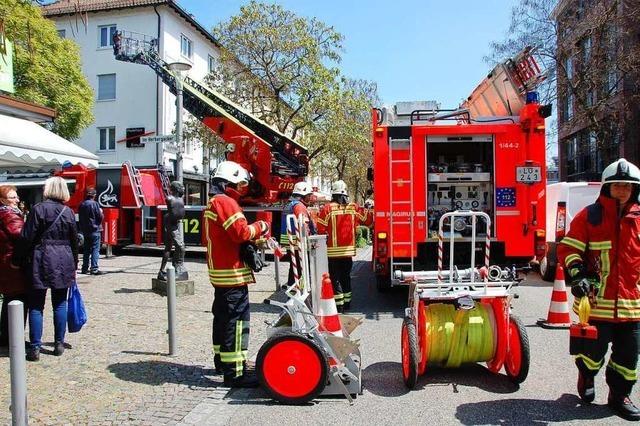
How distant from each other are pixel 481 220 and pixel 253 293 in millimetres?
4244

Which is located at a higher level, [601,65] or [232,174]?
[601,65]

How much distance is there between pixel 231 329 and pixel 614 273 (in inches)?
124

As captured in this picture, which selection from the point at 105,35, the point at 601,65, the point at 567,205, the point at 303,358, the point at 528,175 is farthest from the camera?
the point at 105,35

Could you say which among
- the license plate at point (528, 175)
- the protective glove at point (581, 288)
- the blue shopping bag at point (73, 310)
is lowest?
the blue shopping bag at point (73, 310)

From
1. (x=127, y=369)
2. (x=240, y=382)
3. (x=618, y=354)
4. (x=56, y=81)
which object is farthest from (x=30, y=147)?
(x=56, y=81)

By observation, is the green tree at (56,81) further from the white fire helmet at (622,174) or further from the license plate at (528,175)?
the white fire helmet at (622,174)

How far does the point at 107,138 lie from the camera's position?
33.2 m

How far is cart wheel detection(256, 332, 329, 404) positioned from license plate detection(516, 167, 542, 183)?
5.00m

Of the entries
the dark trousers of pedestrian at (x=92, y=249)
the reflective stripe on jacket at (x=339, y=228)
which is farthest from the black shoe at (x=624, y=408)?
the dark trousers of pedestrian at (x=92, y=249)

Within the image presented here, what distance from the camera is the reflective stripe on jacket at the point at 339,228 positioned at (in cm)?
886

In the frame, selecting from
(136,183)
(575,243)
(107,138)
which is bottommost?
(575,243)

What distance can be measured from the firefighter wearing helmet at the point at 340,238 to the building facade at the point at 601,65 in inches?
637

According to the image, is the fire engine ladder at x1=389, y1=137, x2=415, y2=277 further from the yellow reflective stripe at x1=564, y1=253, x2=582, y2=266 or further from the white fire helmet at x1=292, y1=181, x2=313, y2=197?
the yellow reflective stripe at x1=564, y1=253, x2=582, y2=266

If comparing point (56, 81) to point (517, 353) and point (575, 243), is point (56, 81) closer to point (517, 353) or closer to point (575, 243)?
point (517, 353)
